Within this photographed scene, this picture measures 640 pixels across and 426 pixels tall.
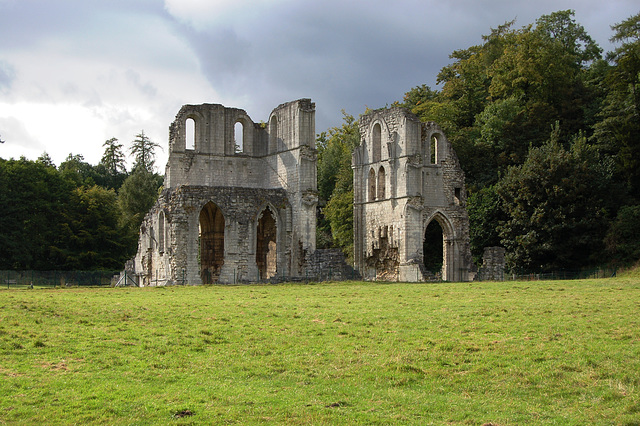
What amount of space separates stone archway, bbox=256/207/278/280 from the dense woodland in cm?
1053

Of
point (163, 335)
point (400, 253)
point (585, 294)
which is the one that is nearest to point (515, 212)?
point (400, 253)

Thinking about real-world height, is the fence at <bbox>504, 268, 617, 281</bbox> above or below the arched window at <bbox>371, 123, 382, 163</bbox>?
below

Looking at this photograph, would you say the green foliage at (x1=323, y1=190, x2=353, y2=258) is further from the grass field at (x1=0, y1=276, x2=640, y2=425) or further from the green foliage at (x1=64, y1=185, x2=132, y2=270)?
the grass field at (x1=0, y1=276, x2=640, y2=425)

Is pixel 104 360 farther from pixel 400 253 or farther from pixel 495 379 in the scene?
pixel 400 253

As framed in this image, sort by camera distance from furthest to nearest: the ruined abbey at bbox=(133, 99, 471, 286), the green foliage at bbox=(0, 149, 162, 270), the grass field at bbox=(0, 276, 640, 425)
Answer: the green foliage at bbox=(0, 149, 162, 270) → the ruined abbey at bbox=(133, 99, 471, 286) → the grass field at bbox=(0, 276, 640, 425)

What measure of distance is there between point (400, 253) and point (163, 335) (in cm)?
3113

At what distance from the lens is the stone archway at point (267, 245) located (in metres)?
42.4

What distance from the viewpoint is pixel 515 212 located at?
45.1 meters

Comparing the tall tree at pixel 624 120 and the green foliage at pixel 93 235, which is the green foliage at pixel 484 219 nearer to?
the tall tree at pixel 624 120

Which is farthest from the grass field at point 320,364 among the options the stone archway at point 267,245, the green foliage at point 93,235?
the green foliage at point 93,235

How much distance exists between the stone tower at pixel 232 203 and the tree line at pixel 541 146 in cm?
1102

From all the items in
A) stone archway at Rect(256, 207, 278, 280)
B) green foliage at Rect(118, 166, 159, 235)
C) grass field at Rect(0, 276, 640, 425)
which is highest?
green foliage at Rect(118, 166, 159, 235)

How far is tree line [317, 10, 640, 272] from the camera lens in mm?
43812

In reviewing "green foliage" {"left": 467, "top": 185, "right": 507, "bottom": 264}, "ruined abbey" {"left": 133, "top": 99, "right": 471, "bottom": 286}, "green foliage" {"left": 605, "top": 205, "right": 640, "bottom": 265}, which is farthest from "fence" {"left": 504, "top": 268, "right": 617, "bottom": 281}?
"green foliage" {"left": 467, "top": 185, "right": 507, "bottom": 264}
